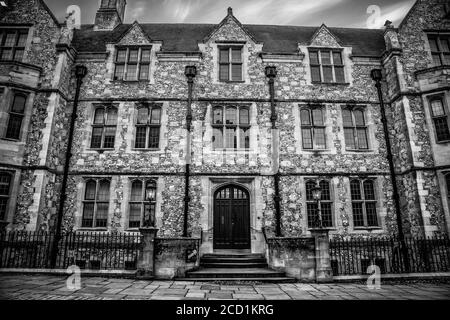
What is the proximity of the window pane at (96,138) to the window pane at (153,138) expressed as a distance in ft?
7.81

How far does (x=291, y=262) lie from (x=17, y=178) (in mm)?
11598

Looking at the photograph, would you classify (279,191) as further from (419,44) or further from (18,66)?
(18,66)

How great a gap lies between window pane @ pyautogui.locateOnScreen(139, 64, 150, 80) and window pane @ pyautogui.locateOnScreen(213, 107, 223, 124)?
4078mm

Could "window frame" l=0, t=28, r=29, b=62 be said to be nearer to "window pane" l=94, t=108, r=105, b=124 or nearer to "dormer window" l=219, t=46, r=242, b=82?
"window pane" l=94, t=108, r=105, b=124

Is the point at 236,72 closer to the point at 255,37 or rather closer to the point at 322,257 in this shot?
the point at 255,37

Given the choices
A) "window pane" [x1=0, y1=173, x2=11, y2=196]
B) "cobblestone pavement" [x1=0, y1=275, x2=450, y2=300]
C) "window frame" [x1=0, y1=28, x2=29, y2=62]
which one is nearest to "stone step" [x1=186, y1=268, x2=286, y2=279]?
"cobblestone pavement" [x1=0, y1=275, x2=450, y2=300]

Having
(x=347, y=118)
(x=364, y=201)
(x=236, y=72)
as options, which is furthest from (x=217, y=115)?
(x=364, y=201)

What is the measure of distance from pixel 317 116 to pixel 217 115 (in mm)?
5084

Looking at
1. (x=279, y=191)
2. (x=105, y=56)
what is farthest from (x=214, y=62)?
(x=279, y=191)

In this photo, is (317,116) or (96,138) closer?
(96,138)

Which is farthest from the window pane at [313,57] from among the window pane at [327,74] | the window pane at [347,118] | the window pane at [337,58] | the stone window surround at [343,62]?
the window pane at [347,118]

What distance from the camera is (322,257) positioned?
8.76m

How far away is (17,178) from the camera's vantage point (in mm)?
11195
